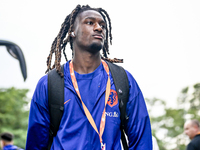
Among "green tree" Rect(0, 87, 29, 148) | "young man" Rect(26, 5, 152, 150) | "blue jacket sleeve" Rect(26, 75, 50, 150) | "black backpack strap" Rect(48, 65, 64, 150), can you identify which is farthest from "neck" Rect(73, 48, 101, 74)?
"green tree" Rect(0, 87, 29, 148)

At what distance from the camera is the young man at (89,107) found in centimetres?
290

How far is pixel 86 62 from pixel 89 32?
0.34 meters

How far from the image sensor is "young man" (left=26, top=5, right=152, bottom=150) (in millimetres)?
2896

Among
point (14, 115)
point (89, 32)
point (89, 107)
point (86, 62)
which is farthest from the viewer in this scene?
point (14, 115)

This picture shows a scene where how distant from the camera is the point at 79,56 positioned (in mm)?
3395

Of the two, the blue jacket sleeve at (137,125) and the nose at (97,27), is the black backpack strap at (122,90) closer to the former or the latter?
the blue jacket sleeve at (137,125)

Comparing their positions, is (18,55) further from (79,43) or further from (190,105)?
(190,105)

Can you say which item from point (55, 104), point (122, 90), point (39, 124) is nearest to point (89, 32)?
point (122, 90)

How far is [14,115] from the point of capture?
3469 cm

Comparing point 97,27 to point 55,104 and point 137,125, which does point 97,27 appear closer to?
point 55,104

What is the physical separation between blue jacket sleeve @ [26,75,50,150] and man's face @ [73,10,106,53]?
634mm

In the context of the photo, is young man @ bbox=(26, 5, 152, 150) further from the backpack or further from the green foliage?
the green foliage

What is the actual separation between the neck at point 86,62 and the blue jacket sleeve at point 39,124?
1.52 feet

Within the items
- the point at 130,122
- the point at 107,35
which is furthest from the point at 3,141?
the point at 130,122
